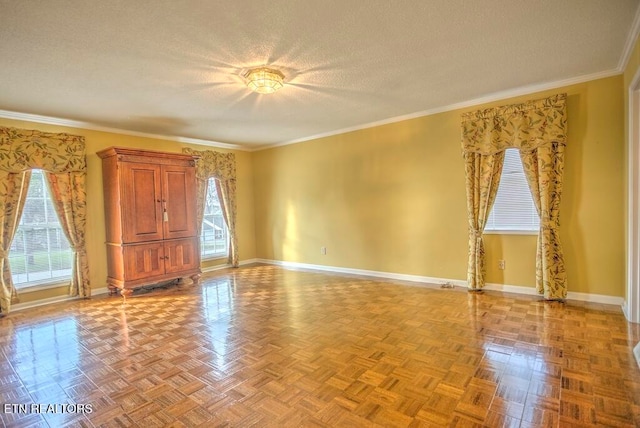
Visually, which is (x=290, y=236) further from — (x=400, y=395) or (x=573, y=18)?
(x=573, y=18)

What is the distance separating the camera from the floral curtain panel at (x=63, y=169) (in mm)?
3967

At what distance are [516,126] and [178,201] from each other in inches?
191

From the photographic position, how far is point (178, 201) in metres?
5.09

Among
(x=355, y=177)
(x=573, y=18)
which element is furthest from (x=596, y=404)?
(x=355, y=177)

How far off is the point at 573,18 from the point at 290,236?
5.12m

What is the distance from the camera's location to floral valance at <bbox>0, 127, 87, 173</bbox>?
392cm

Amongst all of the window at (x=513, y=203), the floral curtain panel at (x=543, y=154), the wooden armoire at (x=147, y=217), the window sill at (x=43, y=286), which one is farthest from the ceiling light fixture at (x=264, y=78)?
the window sill at (x=43, y=286)

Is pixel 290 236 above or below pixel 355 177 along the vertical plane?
below

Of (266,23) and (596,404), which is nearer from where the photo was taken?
(596,404)

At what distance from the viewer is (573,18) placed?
2350 mm

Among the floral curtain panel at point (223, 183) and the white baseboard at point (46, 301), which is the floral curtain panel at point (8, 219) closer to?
the white baseboard at point (46, 301)

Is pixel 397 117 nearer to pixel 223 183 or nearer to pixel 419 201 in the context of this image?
pixel 419 201

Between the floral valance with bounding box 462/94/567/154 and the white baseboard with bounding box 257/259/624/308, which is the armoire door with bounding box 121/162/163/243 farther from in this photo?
the floral valance with bounding box 462/94/567/154

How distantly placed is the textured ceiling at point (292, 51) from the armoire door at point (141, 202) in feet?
2.61
